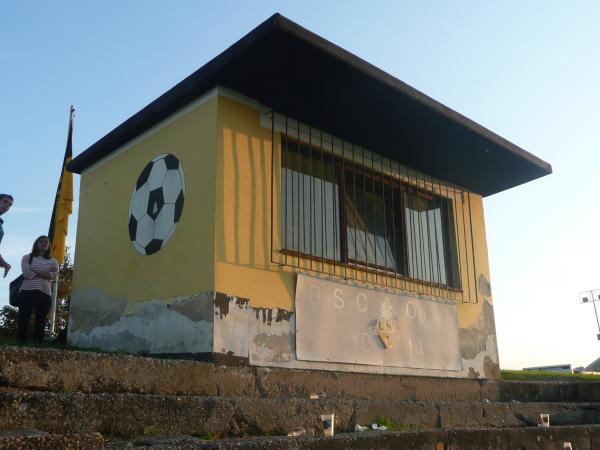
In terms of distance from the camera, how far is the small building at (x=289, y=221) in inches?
221

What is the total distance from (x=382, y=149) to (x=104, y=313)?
374 cm

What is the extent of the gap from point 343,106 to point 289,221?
52.8 inches

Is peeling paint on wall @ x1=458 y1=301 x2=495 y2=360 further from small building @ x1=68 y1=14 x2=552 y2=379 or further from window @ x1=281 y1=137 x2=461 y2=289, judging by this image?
window @ x1=281 y1=137 x2=461 y2=289

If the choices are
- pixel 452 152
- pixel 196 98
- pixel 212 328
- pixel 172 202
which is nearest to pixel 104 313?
pixel 172 202

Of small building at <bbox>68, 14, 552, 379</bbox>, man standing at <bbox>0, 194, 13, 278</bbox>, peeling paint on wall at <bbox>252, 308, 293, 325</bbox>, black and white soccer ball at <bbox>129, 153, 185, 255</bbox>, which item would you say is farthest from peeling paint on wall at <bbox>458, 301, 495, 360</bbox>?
man standing at <bbox>0, 194, 13, 278</bbox>

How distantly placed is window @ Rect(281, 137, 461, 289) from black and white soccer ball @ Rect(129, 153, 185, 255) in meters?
1.10

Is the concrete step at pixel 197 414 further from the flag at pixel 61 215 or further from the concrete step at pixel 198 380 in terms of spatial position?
the flag at pixel 61 215

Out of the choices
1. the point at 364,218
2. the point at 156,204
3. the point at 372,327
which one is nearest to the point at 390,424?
the point at 372,327

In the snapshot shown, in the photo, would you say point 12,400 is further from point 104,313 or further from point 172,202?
point 104,313

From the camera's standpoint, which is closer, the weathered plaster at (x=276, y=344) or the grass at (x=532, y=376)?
the weathered plaster at (x=276, y=344)

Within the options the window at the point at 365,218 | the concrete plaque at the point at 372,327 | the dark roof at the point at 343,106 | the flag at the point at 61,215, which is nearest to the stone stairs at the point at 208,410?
the concrete plaque at the point at 372,327

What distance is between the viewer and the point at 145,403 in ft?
11.8

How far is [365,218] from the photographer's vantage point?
7.45 meters

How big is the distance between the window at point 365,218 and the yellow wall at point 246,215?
299 millimetres
